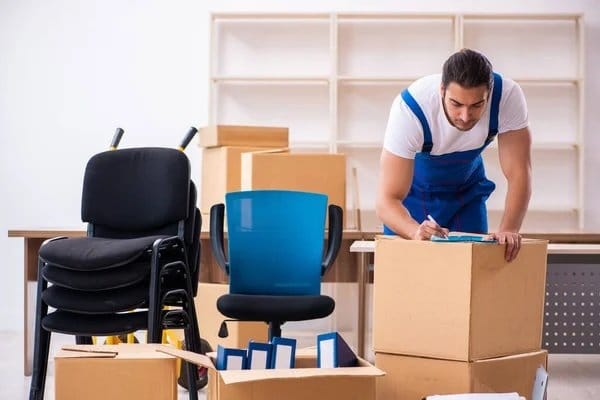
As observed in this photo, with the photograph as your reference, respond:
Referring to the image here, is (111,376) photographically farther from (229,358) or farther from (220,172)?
(220,172)

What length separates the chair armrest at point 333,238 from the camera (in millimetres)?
3219

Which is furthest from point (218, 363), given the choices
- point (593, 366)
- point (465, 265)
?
point (593, 366)

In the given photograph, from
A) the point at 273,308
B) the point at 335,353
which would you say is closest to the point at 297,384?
the point at 335,353

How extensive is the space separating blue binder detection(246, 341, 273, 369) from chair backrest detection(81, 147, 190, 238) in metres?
0.87

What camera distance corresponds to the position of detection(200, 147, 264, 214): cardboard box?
4.40m

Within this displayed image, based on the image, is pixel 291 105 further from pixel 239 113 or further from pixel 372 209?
pixel 372 209

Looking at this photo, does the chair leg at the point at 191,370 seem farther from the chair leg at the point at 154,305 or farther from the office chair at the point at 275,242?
the office chair at the point at 275,242

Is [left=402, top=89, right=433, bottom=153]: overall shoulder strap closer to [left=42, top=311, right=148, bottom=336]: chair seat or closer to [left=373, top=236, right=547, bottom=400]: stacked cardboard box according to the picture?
[left=373, top=236, right=547, bottom=400]: stacked cardboard box

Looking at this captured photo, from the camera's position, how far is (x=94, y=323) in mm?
2627

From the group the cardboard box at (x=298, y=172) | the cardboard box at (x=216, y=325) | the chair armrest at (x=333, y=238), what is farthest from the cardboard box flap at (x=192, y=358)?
the cardboard box at (x=298, y=172)

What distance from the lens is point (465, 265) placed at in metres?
2.12

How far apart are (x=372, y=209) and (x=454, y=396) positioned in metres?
3.63

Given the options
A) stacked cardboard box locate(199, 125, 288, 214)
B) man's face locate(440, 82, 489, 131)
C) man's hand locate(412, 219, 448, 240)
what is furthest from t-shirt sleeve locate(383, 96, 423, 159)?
stacked cardboard box locate(199, 125, 288, 214)

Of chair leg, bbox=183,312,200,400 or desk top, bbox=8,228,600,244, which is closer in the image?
chair leg, bbox=183,312,200,400
